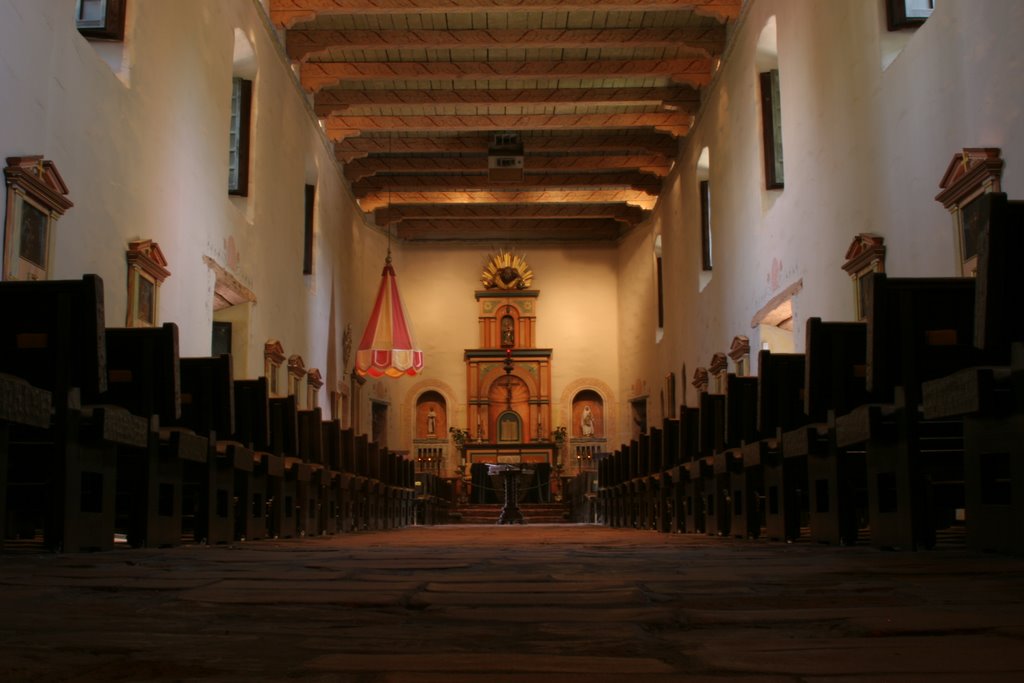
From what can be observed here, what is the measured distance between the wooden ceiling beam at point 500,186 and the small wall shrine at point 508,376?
3.93 meters

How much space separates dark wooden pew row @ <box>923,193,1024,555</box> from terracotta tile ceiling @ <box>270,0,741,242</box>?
38.1ft

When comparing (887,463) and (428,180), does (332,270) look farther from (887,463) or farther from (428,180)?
(887,463)

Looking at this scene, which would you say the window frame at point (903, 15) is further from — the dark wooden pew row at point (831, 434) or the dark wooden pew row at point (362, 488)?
the dark wooden pew row at point (362, 488)

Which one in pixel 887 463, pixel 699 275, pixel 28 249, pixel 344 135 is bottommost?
pixel 887 463

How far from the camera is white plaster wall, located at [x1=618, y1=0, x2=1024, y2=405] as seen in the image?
26.1ft

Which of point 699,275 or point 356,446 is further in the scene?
point 699,275

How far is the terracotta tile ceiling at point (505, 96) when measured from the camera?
52.0 ft

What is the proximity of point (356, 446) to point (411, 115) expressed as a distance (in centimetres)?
838

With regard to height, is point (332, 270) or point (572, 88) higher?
point (572, 88)

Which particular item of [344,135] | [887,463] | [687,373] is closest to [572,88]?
[344,135]

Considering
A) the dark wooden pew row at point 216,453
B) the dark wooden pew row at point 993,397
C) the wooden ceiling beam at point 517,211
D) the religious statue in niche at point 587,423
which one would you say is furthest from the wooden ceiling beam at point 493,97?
the dark wooden pew row at point 993,397

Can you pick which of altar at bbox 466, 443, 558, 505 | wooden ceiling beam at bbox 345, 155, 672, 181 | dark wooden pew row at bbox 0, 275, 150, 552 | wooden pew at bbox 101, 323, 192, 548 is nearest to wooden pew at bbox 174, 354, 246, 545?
wooden pew at bbox 101, 323, 192, 548

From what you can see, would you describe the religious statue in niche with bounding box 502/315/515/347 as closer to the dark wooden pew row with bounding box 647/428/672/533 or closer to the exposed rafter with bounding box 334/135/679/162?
the exposed rafter with bounding box 334/135/679/162

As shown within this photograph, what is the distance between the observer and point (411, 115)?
19.2m
